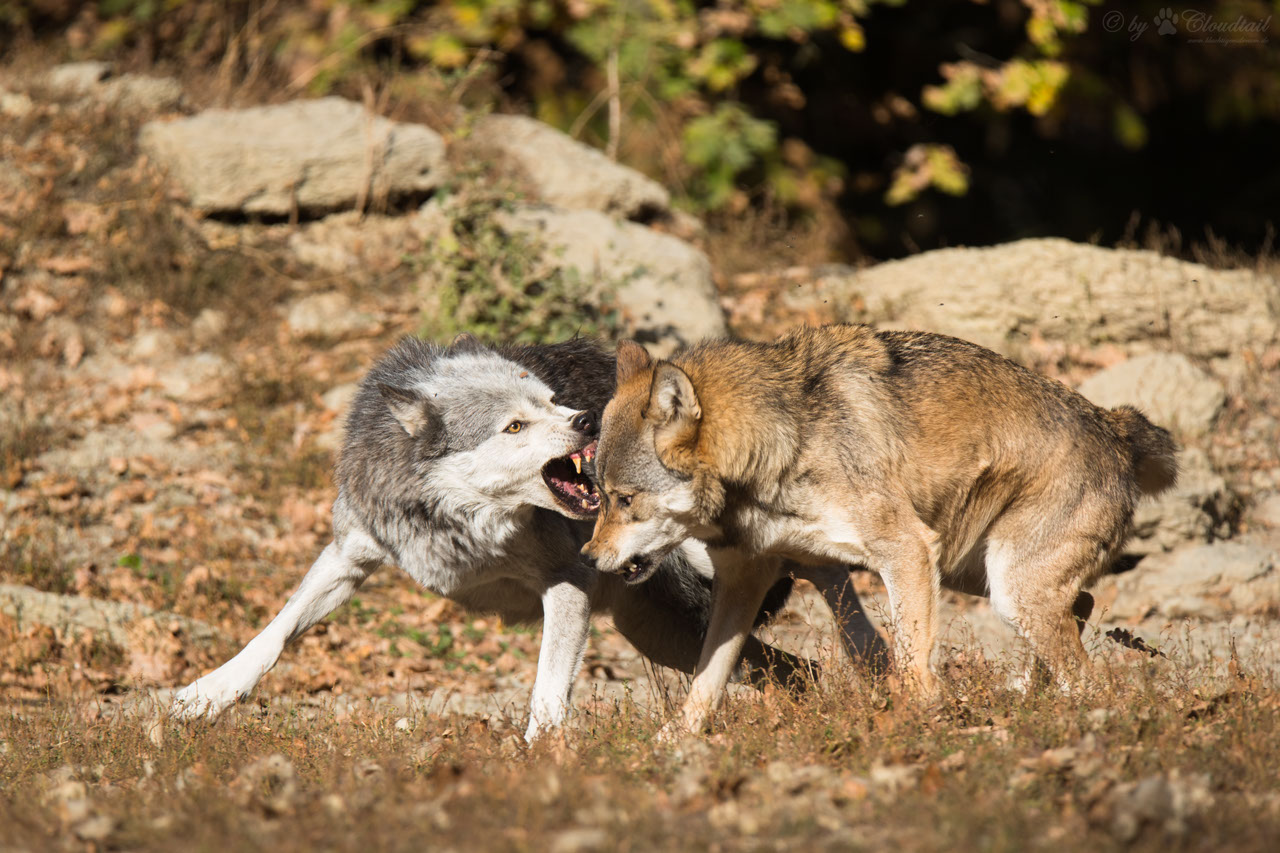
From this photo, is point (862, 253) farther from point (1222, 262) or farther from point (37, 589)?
point (37, 589)

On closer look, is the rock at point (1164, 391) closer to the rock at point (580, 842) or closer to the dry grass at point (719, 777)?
the dry grass at point (719, 777)

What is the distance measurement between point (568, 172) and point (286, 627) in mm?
7946

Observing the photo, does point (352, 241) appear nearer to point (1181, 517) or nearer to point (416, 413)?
point (416, 413)

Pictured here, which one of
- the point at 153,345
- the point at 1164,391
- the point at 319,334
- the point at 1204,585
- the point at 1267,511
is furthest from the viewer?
the point at 319,334

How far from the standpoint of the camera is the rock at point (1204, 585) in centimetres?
795

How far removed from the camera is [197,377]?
10984 mm

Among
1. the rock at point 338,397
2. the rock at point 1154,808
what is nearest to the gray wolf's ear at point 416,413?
the rock at point 1154,808

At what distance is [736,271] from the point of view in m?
12.9

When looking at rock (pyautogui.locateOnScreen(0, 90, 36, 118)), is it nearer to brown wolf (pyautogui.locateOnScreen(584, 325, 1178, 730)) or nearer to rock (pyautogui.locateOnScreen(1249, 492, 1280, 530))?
brown wolf (pyautogui.locateOnScreen(584, 325, 1178, 730))

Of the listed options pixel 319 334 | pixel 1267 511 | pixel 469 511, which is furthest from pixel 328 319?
pixel 1267 511

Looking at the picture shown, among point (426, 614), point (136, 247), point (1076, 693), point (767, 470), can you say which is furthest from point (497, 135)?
point (1076, 693)

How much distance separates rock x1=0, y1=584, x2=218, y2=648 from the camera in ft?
24.2

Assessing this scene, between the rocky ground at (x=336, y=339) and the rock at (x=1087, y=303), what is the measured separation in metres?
0.03

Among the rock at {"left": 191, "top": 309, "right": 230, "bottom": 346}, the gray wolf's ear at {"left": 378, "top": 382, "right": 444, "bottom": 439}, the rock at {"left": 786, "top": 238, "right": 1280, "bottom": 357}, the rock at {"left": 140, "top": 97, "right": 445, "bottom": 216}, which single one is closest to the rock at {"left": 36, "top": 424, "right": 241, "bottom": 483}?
the rock at {"left": 191, "top": 309, "right": 230, "bottom": 346}
